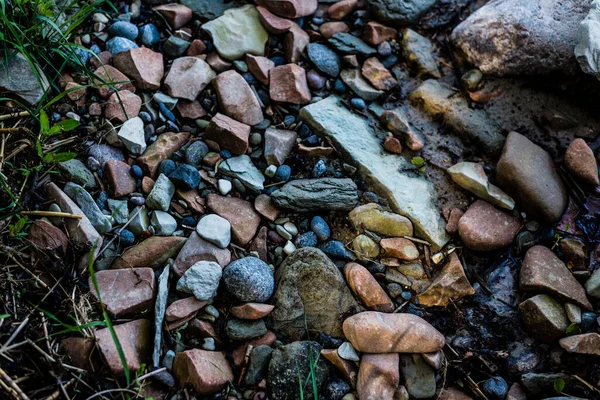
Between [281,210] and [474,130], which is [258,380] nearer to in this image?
[281,210]

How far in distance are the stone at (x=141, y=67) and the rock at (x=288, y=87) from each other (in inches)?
20.0

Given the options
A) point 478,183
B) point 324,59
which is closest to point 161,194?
point 324,59

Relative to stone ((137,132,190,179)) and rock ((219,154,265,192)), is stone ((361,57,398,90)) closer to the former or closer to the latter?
rock ((219,154,265,192))

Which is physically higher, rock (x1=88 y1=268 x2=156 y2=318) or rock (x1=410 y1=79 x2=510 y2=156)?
rock (x1=410 y1=79 x2=510 y2=156)

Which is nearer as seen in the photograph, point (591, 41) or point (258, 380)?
point (258, 380)

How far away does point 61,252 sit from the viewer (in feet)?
6.30

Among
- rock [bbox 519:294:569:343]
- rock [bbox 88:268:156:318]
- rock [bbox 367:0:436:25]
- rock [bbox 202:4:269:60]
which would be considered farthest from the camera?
rock [bbox 367:0:436:25]

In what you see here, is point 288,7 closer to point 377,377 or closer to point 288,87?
point 288,87

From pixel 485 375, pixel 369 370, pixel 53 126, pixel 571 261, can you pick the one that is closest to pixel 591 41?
pixel 571 261

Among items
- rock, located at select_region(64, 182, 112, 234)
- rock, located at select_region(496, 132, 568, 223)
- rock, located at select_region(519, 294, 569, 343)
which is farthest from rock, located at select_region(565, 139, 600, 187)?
rock, located at select_region(64, 182, 112, 234)

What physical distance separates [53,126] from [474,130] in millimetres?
1770

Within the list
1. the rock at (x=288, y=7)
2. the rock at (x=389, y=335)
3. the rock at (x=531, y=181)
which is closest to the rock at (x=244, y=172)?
the rock at (x=389, y=335)

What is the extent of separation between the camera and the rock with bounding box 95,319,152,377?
1.77 m

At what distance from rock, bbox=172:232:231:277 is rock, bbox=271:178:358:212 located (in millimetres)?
320
